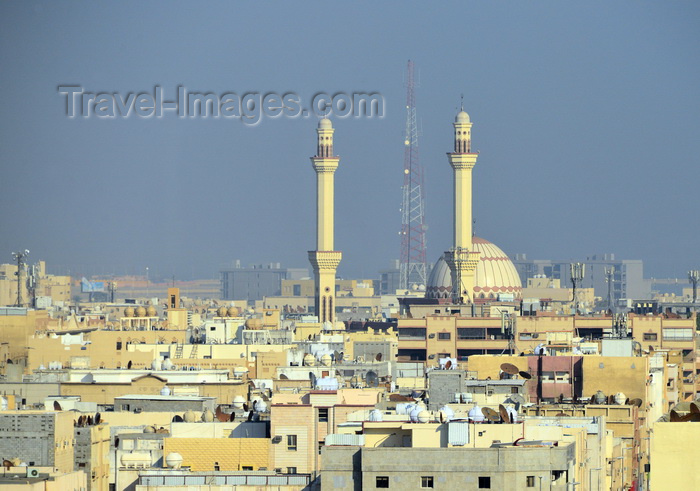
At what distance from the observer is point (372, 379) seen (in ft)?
204

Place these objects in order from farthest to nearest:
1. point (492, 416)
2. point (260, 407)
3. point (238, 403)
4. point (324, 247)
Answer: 1. point (324, 247)
2. point (238, 403)
3. point (260, 407)
4. point (492, 416)

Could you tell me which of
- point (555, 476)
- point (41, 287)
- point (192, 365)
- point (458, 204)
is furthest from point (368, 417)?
point (41, 287)

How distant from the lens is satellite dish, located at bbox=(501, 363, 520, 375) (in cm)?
5756

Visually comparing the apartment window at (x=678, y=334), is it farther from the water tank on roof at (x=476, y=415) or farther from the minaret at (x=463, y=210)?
the water tank on roof at (x=476, y=415)

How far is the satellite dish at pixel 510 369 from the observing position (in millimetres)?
57562

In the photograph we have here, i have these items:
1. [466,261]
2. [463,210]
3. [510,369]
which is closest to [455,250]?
[466,261]

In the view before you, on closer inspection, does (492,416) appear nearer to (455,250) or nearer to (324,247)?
(455,250)

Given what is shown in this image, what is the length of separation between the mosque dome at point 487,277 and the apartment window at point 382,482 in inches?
3796

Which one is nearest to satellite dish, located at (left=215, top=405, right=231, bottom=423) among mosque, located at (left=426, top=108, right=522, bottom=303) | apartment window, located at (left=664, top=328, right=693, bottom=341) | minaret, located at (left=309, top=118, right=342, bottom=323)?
apartment window, located at (left=664, top=328, right=693, bottom=341)

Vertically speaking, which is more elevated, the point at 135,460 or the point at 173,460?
the point at 173,460

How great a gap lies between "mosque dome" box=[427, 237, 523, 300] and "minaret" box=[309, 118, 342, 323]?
5550mm

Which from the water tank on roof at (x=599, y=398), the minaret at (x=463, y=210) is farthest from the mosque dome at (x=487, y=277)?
the water tank on roof at (x=599, y=398)

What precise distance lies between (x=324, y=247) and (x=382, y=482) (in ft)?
328

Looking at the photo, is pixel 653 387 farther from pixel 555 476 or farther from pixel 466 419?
pixel 555 476
